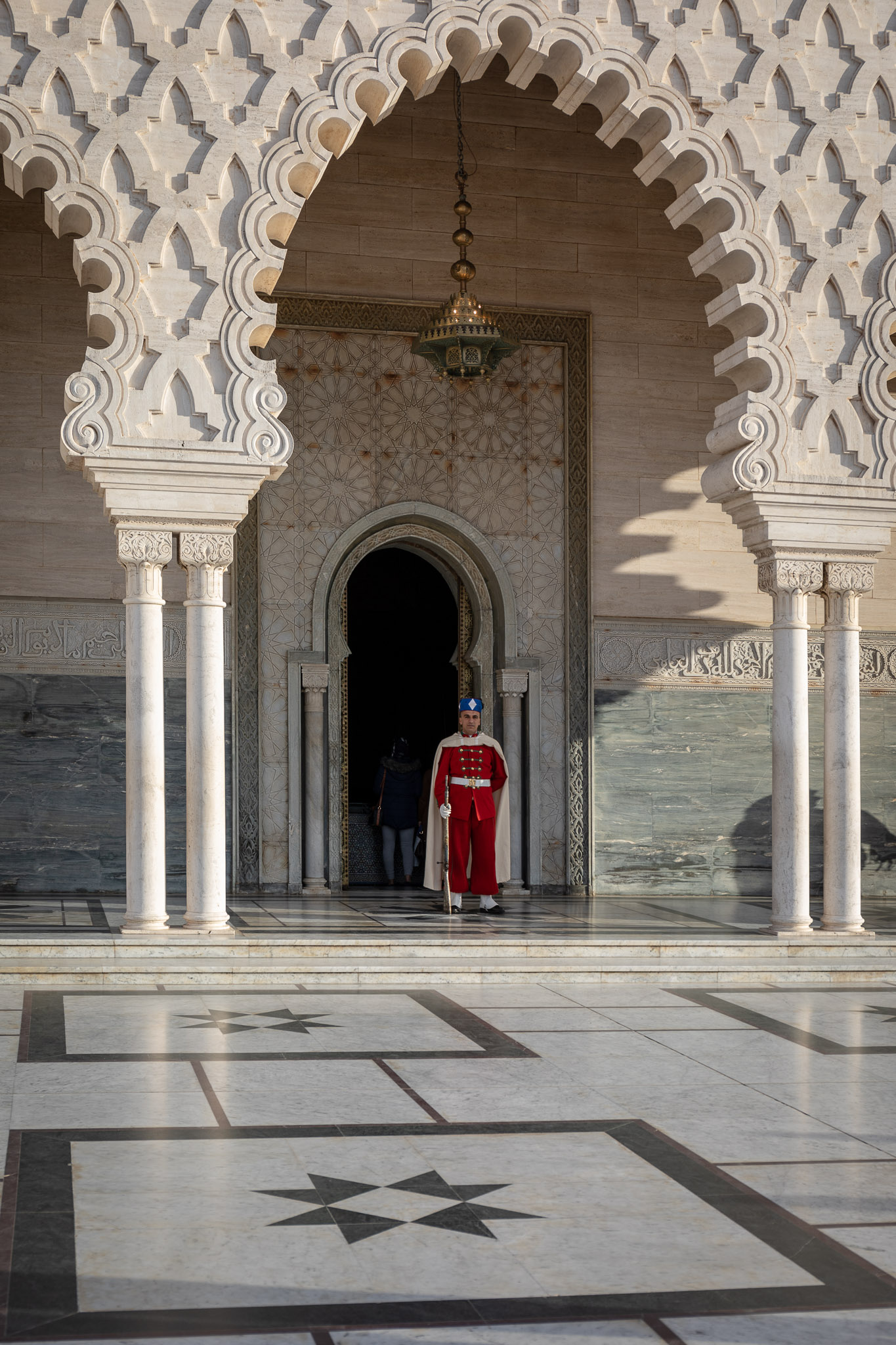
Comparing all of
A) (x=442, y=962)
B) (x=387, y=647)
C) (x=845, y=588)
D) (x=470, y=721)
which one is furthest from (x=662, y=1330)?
(x=387, y=647)

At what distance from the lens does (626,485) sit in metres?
9.16

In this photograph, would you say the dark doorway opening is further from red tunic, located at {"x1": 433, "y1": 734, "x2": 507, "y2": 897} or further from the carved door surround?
red tunic, located at {"x1": 433, "y1": 734, "x2": 507, "y2": 897}

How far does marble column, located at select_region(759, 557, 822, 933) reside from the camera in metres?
6.68

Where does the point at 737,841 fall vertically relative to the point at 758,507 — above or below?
below

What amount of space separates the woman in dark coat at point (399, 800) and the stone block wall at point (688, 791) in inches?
47.1

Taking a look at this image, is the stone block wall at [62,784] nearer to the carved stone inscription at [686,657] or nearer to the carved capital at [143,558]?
the carved capital at [143,558]

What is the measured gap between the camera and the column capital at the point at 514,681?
29.6ft

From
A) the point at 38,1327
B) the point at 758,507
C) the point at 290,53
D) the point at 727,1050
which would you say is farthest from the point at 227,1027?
the point at 290,53

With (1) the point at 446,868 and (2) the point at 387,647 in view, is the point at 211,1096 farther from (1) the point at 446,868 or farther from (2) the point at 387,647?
(2) the point at 387,647

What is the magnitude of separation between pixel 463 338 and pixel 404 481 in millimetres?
1467

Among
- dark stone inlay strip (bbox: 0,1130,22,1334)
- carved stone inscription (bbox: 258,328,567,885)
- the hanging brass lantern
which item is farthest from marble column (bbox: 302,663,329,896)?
dark stone inlay strip (bbox: 0,1130,22,1334)

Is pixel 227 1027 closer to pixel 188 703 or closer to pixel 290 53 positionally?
pixel 188 703

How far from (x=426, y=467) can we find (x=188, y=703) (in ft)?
10.7

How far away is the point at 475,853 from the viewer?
8.16 meters
